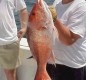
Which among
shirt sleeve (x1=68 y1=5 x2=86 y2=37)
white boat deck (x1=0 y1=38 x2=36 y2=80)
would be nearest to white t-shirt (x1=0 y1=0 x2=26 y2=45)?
white boat deck (x1=0 y1=38 x2=36 y2=80)

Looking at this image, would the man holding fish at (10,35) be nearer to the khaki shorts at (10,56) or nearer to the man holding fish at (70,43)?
the khaki shorts at (10,56)

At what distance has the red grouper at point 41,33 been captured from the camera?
1.98 m

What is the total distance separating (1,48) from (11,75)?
13.7 inches

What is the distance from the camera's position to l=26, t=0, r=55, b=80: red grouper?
1977mm

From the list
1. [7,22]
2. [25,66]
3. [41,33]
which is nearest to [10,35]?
[7,22]

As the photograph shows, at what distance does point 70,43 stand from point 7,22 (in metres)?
1.26

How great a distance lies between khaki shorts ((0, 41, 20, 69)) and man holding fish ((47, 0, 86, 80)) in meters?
0.99

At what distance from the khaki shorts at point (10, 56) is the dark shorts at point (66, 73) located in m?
1.01

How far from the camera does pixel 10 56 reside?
3.88m

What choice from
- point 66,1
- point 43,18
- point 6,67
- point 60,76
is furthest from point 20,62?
point 43,18

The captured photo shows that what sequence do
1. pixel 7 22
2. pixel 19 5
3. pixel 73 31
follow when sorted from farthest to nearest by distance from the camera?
1. pixel 19 5
2. pixel 7 22
3. pixel 73 31

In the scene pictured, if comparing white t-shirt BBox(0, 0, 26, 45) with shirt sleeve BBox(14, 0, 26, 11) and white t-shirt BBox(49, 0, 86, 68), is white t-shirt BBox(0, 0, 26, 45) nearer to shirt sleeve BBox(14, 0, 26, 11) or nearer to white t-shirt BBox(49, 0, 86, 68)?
shirt sleeve BBox(14, 0, 26, 11)

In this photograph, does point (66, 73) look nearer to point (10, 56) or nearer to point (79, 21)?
point (79, 21)

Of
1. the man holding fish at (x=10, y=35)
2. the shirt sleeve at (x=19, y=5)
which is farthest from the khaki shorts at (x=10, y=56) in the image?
the shirt sleeve at (x=19, y=5)
